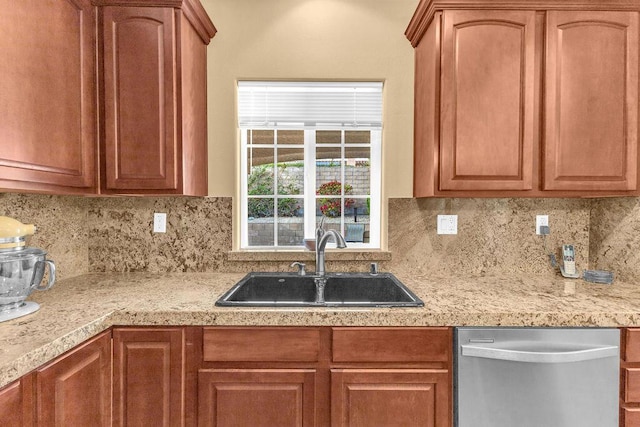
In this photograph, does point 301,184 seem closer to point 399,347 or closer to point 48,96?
point 399,347

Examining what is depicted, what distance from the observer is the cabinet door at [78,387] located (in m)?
1.04

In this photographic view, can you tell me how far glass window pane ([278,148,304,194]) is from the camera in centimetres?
223

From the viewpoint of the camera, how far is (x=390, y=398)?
1354 millimetres

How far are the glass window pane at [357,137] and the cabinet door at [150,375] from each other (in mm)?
1467

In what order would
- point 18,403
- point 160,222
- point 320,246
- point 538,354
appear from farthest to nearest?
point 160,222 < point 320,246 < point 538,354 < point 18,403

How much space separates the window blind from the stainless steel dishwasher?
4.56ft

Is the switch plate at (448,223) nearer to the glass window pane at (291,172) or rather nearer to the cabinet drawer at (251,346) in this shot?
the glass window pane at (291,172)

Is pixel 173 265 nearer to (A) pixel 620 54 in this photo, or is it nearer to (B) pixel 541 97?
(B) pixel 541 97

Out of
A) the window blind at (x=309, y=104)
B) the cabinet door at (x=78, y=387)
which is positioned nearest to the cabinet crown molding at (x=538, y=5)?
the window blind at (x=309, y=104)

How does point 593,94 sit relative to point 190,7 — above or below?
below

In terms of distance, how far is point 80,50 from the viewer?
158 cm

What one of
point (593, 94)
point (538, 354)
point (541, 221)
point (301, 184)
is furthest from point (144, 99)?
point (541, 221)

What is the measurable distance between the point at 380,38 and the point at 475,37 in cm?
61

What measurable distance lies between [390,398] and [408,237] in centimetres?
97
